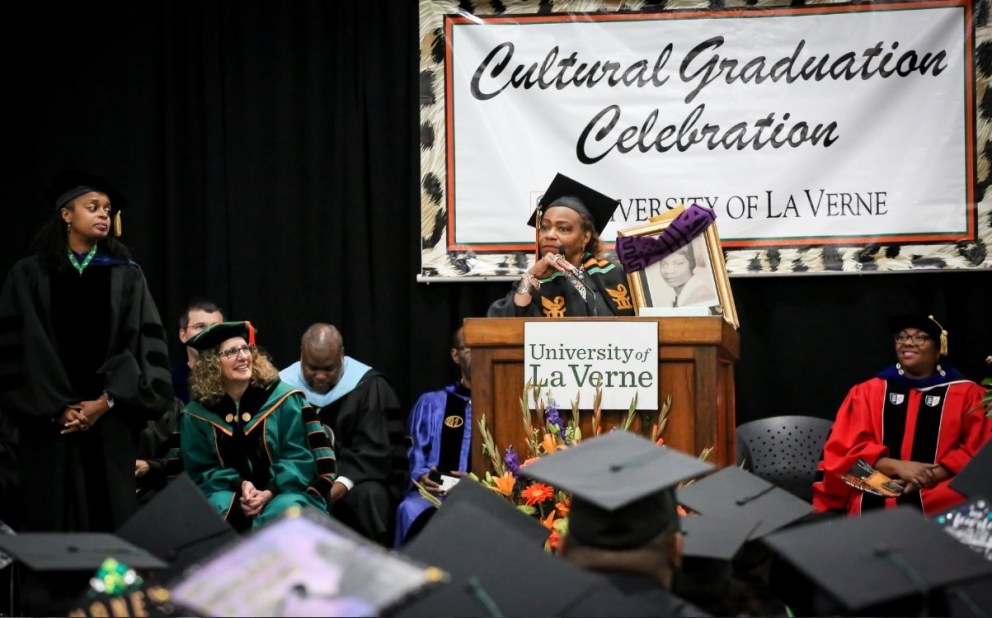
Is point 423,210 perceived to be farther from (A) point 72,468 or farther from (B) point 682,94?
(A) point 72,468

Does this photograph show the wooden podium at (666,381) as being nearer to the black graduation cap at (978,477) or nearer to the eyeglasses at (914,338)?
the black graduation cap at (978,477)

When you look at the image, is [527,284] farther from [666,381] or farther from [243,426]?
[243,426]

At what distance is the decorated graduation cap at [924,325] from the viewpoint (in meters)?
5.92

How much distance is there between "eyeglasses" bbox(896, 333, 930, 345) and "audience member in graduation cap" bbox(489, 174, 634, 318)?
1752 millimetres

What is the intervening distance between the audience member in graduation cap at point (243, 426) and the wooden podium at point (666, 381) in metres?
1.38

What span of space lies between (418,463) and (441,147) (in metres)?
1.70

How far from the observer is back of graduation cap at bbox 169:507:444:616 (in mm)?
2059

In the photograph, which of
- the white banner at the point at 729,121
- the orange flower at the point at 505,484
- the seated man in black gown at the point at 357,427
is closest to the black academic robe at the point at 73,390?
the seated man in black gown at the point at 357,427

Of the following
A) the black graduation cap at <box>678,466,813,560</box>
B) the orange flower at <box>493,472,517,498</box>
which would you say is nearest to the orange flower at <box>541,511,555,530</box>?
the orange flower at <box>493,472,517,498</box>

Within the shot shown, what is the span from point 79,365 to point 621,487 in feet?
10.1

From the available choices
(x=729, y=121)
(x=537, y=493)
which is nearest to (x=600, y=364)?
(x=537, y=493)

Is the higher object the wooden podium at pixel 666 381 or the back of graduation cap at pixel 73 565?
the wooden podium at pixel 666 381

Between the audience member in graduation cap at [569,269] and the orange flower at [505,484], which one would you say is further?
the audience member in graduation cap at [569,269]

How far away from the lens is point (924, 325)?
5922 mm
